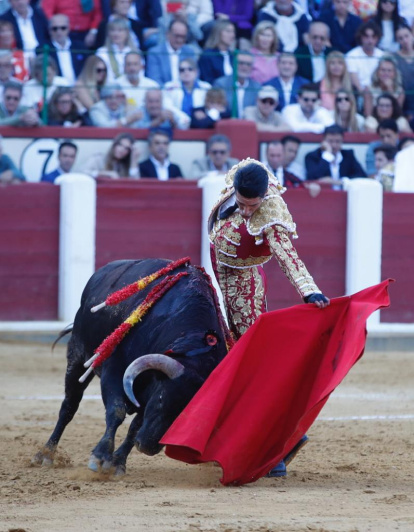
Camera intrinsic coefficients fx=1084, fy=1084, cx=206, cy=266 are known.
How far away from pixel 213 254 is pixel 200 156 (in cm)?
424

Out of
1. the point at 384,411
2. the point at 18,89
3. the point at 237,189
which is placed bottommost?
the point at 384,411

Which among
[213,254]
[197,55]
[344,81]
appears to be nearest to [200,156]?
[197,55]

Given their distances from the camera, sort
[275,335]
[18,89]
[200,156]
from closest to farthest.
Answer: [275,335]
[18,89]
[200,156]

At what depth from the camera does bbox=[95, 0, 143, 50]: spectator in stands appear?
26.8ft

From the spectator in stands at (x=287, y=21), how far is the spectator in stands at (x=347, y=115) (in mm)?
727

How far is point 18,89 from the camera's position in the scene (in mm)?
7535

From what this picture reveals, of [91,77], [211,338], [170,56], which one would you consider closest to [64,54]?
[91,77]

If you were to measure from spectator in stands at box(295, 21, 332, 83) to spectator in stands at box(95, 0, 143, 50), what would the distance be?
1.23 m

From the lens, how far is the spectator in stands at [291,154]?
25.5 feet

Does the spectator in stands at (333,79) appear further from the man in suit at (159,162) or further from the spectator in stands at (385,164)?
the man in suit at (159,162)

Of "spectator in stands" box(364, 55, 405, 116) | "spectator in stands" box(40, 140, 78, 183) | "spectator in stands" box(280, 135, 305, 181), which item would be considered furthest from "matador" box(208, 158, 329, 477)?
"spectator in stands" box(364, 55, 405, 116)

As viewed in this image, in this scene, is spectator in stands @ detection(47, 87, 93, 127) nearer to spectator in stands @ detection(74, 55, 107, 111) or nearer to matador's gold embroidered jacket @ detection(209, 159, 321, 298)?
spectator in stands @ detection(74, 55, 107, 111)

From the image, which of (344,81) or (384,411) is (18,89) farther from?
(384,411)

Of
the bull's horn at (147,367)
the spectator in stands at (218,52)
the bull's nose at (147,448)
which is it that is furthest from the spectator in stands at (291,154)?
the bull's nose at (147,448)
